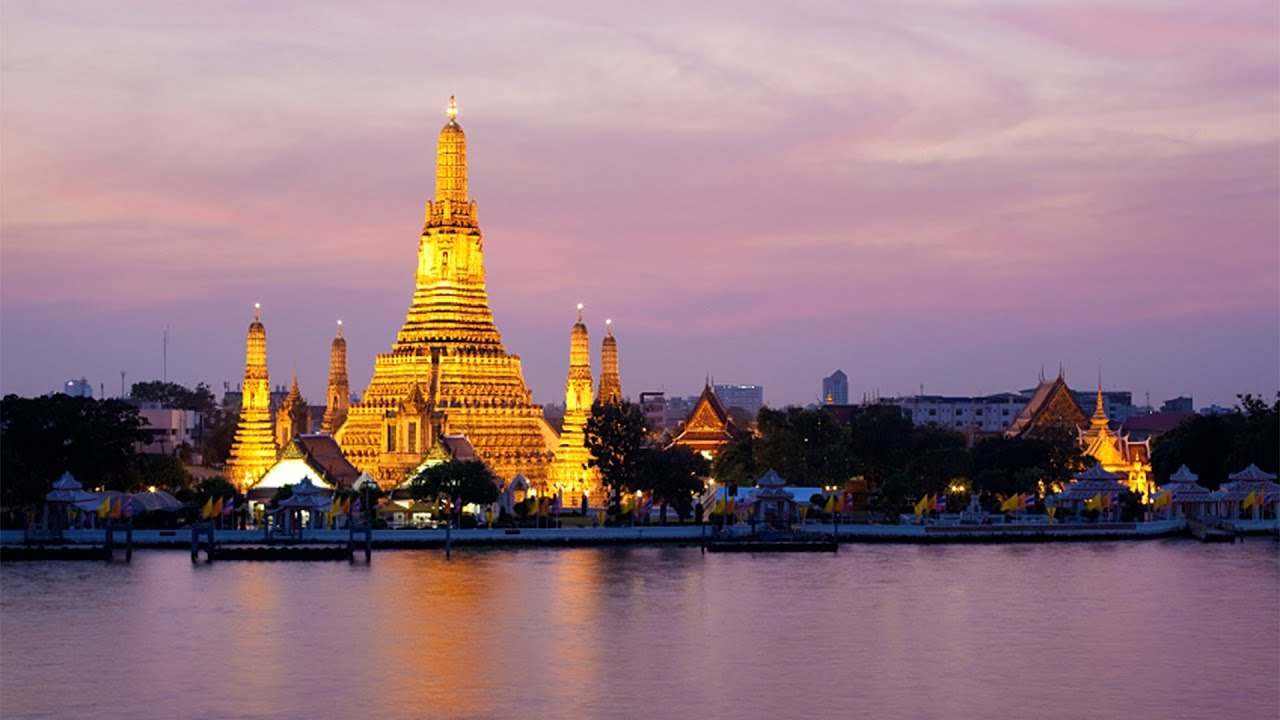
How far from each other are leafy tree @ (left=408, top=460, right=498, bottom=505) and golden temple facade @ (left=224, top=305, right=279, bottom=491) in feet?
55.8

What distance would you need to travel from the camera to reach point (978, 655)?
49.5m

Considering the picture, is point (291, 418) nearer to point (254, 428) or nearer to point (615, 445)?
point (254, 428)

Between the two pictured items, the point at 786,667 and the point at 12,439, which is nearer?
the point at 786,667

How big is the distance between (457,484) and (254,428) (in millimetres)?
20589

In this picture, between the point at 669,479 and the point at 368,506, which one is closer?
the point at 368,506

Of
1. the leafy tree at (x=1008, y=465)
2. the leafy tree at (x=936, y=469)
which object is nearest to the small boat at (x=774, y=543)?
the leafy tree at (x=1008, y=465)

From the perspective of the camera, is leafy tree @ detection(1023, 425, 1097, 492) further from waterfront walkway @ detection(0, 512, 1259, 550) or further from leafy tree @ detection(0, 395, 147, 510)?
leafy tree @ detection(0, 395, 147, 510)

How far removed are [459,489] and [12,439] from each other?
732 inches

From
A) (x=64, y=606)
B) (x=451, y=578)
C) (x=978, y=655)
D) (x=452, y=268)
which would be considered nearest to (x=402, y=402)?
(x=452, y=268)

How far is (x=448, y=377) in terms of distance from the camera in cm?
10388

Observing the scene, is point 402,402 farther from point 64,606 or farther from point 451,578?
point 64,606

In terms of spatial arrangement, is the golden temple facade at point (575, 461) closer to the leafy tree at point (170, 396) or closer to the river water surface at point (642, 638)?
the river water surface at point (642, 638)

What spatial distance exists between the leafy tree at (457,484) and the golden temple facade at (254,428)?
17.0 m

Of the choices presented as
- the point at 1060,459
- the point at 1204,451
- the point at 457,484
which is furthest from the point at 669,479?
the point at 1204,451
